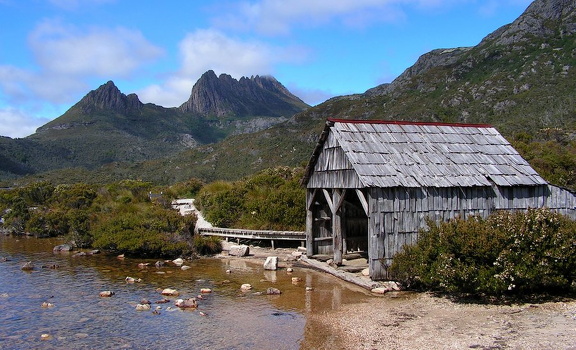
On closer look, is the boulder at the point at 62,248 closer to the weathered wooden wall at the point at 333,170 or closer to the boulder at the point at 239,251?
the boulder at the point at 239,251

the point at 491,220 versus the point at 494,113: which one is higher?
the point at 494,113

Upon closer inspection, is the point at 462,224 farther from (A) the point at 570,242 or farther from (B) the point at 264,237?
(B) the point at 264,237

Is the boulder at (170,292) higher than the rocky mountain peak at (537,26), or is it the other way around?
the rocky mountain peak at (537,26)

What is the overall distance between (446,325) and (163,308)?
806cm

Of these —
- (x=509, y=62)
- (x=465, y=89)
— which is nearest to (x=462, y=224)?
(x=465, y=89)

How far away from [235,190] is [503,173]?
1799 centimetres

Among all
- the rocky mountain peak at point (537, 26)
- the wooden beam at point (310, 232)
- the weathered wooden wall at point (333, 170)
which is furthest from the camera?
the rocky mountain peak at point (537, 26)

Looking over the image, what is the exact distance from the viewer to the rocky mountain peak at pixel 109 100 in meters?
130

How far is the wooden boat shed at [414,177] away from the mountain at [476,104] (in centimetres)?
2230

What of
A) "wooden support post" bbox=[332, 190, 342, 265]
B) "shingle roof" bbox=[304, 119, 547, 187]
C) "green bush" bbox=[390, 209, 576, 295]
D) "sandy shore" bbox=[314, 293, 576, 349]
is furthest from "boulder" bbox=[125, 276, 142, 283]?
"green bush" bbox=[390, 209, 576, 295]

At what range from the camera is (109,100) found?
13525 centimetres

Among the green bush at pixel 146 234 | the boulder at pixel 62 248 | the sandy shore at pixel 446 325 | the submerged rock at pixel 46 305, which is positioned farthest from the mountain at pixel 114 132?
the sandy shore at pixel 446 325

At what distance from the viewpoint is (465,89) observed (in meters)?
69.1

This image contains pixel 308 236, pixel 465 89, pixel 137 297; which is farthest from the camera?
pixel 465 89
